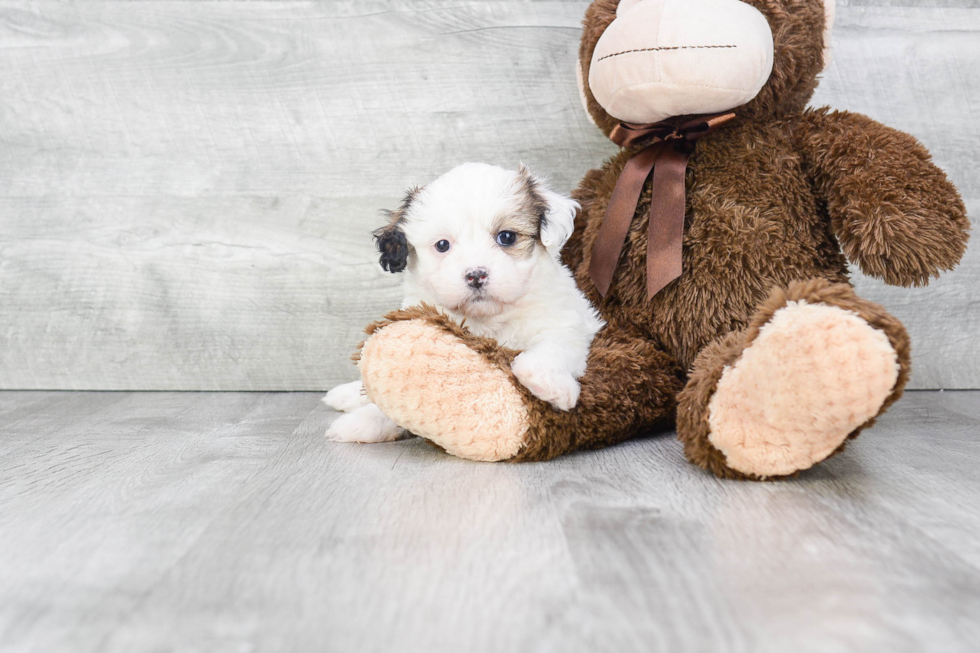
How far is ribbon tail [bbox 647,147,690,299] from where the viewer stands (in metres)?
1.33

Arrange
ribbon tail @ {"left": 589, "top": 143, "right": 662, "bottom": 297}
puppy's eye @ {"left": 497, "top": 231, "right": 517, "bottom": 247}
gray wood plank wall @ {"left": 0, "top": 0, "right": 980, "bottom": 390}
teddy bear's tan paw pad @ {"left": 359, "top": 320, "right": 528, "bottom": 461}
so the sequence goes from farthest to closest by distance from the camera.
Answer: gray wood plank wall @ {"left": 0, "top": 0, "right": 980, "bottom": 390} → ribbon tail @ {"left": 589, "top": 143, "right": 662, "bottom": 297} → puppy's eye @ {"left": 497, "top": 231, "right": 517, "bottom": 247} → teddy bear's tan paw pad @ {"left": 359, "top": 320, "right": 528, "bottom": 461}

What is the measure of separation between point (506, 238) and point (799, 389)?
541mm

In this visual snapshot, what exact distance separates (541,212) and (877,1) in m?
1.13

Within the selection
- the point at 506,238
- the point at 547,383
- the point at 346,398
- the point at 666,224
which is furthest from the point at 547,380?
the point at 346,398

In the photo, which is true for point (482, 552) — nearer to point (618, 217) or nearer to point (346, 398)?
point (618, 217)

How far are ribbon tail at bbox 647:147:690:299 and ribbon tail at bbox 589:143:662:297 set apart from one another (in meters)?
0.03

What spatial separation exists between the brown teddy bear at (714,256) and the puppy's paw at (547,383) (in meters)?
0.02

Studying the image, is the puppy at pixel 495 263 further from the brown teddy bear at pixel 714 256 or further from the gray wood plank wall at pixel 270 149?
the gray wood plank wall at pixel 270 149

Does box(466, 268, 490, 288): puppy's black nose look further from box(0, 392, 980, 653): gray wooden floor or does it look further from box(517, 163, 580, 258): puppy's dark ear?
box(0, 392, 980, 653): gray wooden floor

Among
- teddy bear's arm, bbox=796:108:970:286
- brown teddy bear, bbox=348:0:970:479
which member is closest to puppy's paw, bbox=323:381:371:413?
brown teddy bear, bbox=348:0:970:479

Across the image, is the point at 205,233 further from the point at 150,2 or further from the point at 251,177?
the point at 150,2

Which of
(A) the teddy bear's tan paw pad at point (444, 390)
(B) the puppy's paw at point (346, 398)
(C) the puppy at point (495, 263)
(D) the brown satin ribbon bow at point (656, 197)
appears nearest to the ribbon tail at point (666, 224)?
(D) the brown satin ribbon bow at point (656, 197)

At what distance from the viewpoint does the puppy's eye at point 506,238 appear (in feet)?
4.21

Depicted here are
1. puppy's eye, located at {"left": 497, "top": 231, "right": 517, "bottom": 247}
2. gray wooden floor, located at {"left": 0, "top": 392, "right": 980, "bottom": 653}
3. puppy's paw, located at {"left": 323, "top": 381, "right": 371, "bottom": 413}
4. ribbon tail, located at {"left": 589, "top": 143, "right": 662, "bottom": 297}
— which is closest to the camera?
gray wooden floor, located at {"left": 0, "top": 392, "right": 980, "bottom": 653}
